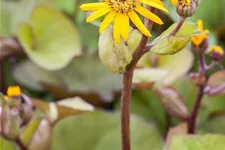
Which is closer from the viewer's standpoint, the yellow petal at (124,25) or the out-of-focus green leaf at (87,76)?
the yellow petal at (124,25)

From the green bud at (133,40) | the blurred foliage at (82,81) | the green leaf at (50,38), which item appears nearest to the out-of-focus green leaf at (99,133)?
the blurred foliage at (82,81)

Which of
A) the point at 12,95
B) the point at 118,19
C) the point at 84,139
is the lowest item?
the point at 84,139

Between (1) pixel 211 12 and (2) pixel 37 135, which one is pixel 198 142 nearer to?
(2) pixel 37 135

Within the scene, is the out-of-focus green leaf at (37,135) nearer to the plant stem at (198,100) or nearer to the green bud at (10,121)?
the green bud at (10,121)

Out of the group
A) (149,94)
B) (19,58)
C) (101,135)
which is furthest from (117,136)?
(19,58)

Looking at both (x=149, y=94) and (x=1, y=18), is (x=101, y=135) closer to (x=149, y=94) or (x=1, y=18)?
(x=149, y=94)

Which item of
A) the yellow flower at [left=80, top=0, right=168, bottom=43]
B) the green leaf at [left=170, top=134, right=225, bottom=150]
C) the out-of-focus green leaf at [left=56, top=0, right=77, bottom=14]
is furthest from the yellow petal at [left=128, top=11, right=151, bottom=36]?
the out-of-focus green leaf at [left=56, top=0, right=77, bottom=14]

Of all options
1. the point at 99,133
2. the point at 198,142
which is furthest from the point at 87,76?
the point at 198,142
